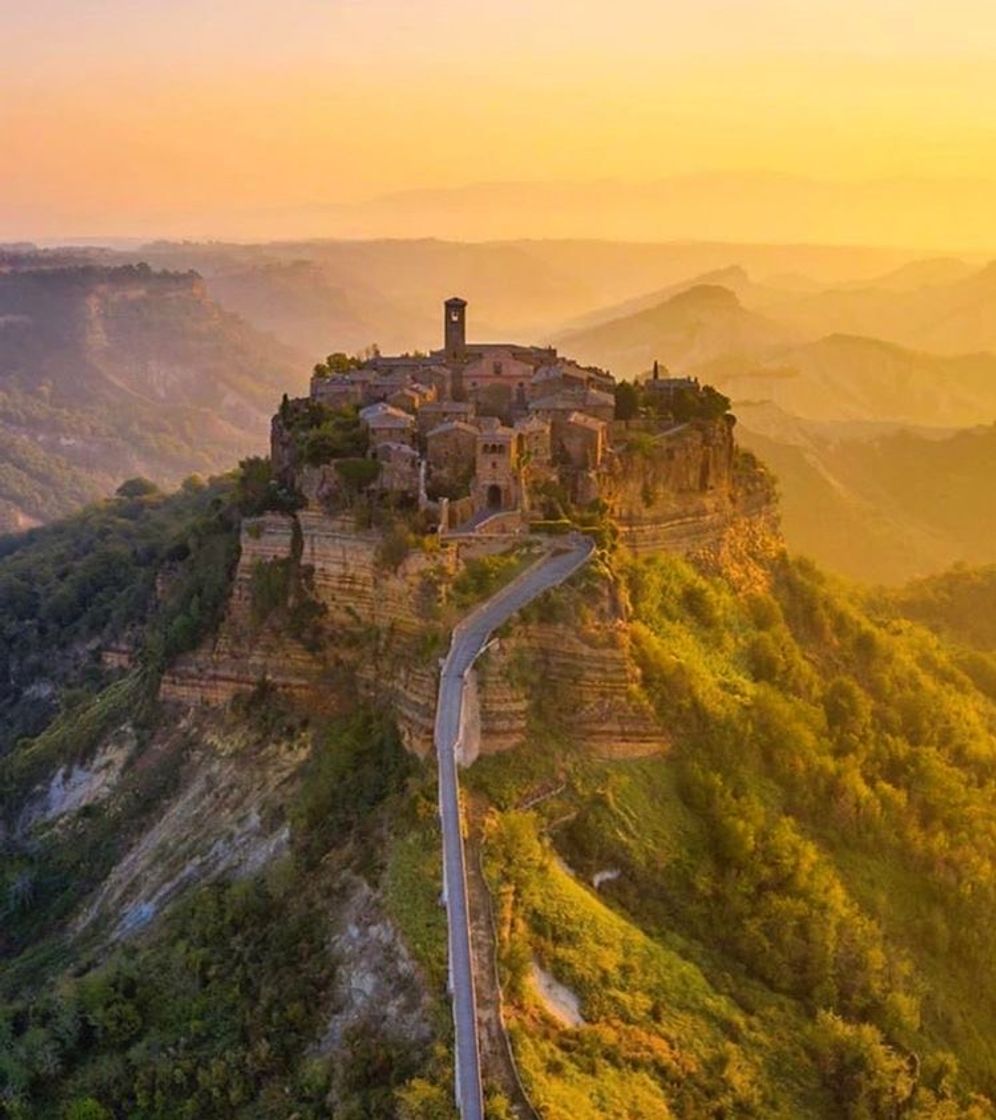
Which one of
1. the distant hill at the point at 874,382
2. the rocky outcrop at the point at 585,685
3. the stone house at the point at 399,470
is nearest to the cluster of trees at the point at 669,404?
the stone house at the point at 399,470

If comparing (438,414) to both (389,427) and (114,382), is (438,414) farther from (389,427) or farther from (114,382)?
(114,382)

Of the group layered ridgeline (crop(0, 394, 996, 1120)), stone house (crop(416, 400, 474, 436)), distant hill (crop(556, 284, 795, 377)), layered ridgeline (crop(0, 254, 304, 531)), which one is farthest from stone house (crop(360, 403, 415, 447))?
distant hill (crop(556, 284, 795, 377))

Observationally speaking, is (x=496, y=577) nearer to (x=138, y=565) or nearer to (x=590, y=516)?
(x=590, y=516)

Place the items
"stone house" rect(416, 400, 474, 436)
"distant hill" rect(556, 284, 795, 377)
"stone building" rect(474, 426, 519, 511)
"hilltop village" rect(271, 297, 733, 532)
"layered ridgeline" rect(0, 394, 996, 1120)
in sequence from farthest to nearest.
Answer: "distant hill" rect(556, 284, 795, 377) → "stone house" rect(416, 400, 474, 436) → "stone building" rect(474, 426, 519, 511) → "hilltop village" rect(271, 297, 733, 532) → "layered ridgeline" rect(0, 394, 996, 1120)

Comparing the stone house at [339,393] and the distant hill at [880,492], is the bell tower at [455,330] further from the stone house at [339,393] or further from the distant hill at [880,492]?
the distant hill at [880,492]

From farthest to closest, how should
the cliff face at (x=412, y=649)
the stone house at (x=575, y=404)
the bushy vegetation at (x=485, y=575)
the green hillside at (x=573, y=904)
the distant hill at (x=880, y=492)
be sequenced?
the distant hill at (x=880, y=492) → the stone house at (x=575, y=404) → the bushy vegetation at (x=485, y=575) → the cliff face at (x=412, y=649) → the green hillside at (x=573, y=904)

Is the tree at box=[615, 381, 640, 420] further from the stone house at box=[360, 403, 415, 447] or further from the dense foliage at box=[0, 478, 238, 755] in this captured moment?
the dense foliage at box=[0, 478, 238, 755]
